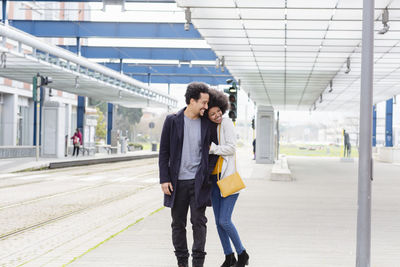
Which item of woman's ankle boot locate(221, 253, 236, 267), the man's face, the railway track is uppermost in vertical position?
the man's face

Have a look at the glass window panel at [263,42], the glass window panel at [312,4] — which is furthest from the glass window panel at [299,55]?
the glass window panel at [312,4]

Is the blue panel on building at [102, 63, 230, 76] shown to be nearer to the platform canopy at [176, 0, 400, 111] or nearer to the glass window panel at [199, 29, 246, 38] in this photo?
the platform canopy at [176, 0, 400, 111]

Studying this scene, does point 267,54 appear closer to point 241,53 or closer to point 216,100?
point 241,53

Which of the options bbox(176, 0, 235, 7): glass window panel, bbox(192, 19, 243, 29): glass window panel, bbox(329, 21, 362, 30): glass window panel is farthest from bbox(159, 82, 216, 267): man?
bbox(329, 21, 362, 30): glass window panel

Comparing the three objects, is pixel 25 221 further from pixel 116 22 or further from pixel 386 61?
pixel 116 22

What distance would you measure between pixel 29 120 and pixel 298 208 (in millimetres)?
36446

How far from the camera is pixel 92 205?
12.3 m

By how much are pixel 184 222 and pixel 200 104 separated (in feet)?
3.70

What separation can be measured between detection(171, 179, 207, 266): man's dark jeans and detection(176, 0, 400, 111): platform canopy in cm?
888

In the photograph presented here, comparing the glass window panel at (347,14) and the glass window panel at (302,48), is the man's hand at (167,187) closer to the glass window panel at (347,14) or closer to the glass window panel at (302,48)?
the glass window panel at (347,14)

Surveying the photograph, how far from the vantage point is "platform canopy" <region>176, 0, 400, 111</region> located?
14117 mm

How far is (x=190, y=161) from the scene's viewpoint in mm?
5324

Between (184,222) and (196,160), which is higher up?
(196,160)

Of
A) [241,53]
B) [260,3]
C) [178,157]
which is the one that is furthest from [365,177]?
[241,53]
